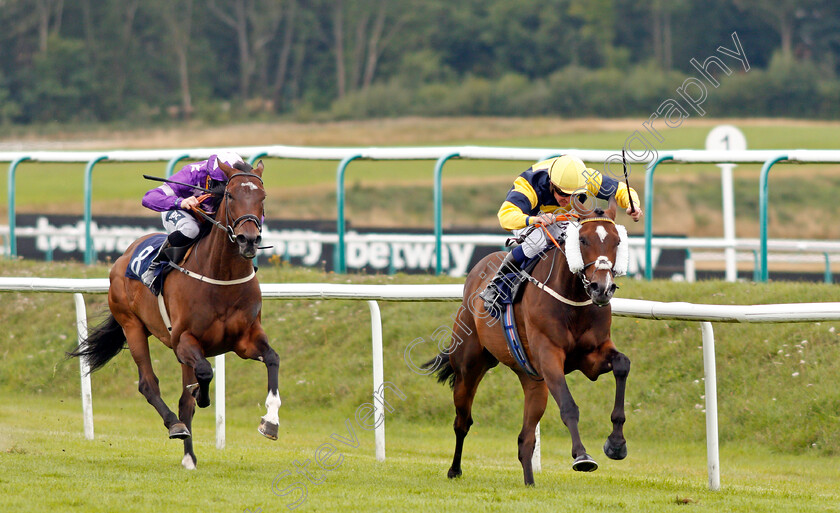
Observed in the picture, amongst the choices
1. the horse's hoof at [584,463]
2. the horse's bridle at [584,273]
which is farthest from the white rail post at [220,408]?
the horse's hoof at [584,463]

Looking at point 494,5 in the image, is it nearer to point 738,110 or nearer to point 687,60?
point 687,60

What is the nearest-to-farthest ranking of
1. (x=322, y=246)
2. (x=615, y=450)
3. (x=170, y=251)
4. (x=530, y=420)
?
(x=615, y=450) < (x=530, y=420) < (x=170, y=251) < (x=322, y=246)

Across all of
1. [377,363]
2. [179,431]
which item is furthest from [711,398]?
[179,431]

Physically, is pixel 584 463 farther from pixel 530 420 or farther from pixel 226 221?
pixel 226 221

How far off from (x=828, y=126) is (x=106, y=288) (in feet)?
119

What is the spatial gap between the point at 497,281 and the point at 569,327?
551 mm

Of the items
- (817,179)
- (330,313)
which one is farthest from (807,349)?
(817,179)

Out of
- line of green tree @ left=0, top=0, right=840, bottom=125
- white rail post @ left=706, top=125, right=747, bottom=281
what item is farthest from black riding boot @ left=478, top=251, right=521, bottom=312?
line of green tree @ left=0, top=0, right=840, bottom=125

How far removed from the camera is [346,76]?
56188 mm

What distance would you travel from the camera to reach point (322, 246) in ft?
46.6

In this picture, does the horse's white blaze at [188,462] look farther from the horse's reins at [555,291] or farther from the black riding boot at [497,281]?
the horse's reins at [555,291]

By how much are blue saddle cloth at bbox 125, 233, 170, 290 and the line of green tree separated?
130 feet

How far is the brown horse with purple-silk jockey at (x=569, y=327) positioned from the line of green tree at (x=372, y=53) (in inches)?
1580

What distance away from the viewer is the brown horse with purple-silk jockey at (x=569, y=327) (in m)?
4.95
